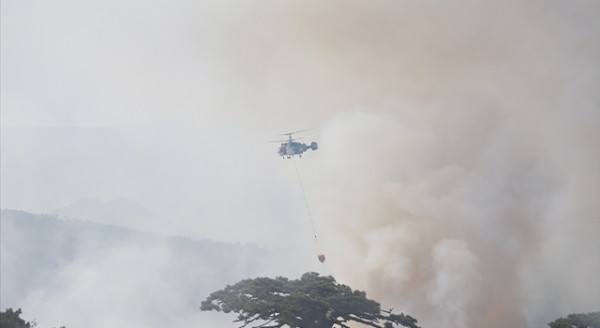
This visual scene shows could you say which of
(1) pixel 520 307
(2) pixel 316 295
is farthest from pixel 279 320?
(1) pixel 520 307

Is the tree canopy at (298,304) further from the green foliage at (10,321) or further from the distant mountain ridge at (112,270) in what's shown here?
the distant mountain ridge at (112,270)

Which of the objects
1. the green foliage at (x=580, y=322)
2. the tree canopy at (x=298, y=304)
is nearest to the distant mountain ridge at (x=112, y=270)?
the tree canopy at (x=298, y=304)

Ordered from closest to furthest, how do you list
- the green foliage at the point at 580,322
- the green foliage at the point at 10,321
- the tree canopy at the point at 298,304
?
the green foliage at the point at 10,321
the green foliage at the point at 580,322
the tree canopy at the point at 298,304

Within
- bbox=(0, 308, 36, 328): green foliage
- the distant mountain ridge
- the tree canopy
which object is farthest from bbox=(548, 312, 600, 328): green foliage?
the distant mountain ridge

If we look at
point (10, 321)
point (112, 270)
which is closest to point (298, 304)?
point (10, 321)

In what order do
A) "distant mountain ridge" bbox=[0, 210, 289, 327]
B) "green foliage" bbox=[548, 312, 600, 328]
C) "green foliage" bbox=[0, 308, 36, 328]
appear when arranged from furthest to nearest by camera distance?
"distant mountain ridge" bbox=[0, 210, 289, 327], "green foliage" bbox=[548, 312, 600, 328], "green foliage" bbox=[0, 308, 36, 328]

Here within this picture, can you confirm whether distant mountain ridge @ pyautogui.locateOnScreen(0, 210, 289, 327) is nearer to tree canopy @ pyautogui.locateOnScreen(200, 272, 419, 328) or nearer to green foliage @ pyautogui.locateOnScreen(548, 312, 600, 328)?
tree canopy @ pyautogui.locateOnScreen(200, 272, 419, 328)

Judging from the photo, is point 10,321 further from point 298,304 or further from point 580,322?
point 580,322

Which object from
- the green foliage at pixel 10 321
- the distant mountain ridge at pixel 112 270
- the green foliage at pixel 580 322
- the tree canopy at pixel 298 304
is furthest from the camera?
the distant mountain ridge at pixel 112 270

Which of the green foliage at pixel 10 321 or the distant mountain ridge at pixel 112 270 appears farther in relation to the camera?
the distant mountain ridge at pixel 112 270
